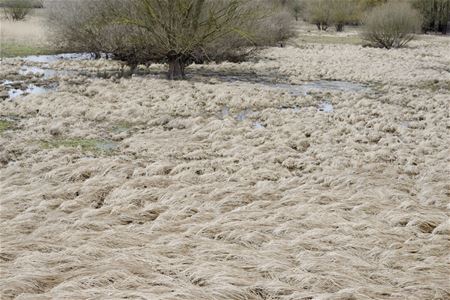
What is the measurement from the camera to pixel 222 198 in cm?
721

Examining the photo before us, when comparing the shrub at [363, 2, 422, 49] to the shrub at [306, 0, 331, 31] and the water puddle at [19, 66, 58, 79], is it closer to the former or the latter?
the shrub at [306, 0, 331, 31]

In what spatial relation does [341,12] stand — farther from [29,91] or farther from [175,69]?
[29,91]

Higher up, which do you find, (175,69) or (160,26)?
(160,26)

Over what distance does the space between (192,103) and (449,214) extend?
28.8ft

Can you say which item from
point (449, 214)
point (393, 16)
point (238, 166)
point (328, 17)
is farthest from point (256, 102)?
point (328, 17)

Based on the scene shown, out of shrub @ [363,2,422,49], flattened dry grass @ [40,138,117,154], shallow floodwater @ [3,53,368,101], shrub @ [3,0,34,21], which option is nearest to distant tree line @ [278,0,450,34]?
shrub @ [363,2,422,49]

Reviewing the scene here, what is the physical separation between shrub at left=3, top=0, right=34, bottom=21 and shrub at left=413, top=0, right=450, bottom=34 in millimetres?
36769

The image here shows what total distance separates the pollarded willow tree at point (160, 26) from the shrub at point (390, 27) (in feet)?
49.4

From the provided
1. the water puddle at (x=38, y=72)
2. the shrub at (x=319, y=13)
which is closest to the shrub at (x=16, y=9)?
the water puddle at (x=38, y=72)

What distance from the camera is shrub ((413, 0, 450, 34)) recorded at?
49.1 meters

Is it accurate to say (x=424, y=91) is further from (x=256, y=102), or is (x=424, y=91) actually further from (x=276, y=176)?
(x=276, y=176)

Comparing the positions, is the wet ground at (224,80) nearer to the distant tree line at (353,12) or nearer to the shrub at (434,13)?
the distant tree line at (353,12)

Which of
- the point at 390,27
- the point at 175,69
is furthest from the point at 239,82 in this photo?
the point at 390,27

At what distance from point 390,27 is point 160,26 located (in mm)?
21924
